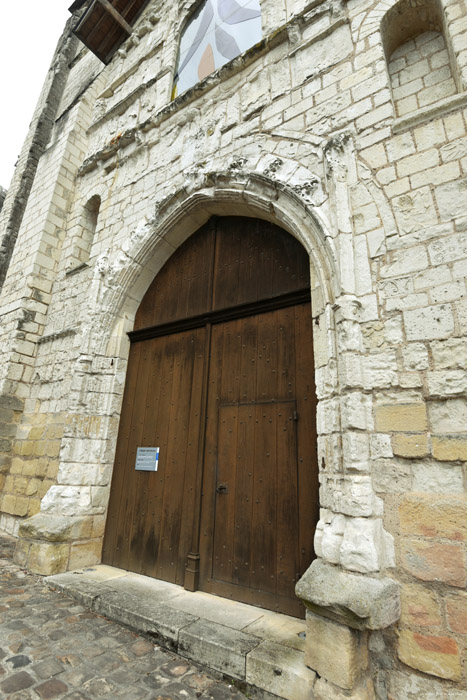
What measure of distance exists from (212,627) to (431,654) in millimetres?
1141

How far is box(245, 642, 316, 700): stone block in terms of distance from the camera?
5.39 ft

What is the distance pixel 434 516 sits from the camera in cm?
172

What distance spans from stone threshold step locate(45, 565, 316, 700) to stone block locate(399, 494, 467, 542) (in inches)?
32.7

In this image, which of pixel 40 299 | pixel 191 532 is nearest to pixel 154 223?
pixel 40 299

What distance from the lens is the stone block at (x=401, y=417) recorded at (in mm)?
1867

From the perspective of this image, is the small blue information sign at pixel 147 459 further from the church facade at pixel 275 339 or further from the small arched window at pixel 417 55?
the small arched window at pixel 417 55

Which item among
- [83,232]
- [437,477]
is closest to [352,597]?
[437,477]

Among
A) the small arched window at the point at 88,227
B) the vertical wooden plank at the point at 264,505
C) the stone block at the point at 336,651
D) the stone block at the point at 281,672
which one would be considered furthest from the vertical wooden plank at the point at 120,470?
the stone block at the point at 336,651

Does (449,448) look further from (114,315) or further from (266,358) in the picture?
(114,315)

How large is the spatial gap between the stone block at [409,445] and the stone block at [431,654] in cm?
78

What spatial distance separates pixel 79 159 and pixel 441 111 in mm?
5179

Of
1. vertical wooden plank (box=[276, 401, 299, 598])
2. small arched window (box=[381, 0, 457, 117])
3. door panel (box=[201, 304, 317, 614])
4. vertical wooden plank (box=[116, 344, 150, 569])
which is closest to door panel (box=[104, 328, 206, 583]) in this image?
vertical wooden plank (box=[116, 344, 150, 569])

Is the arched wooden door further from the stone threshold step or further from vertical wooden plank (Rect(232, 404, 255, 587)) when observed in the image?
the stone threshold step

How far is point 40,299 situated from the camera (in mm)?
4801
